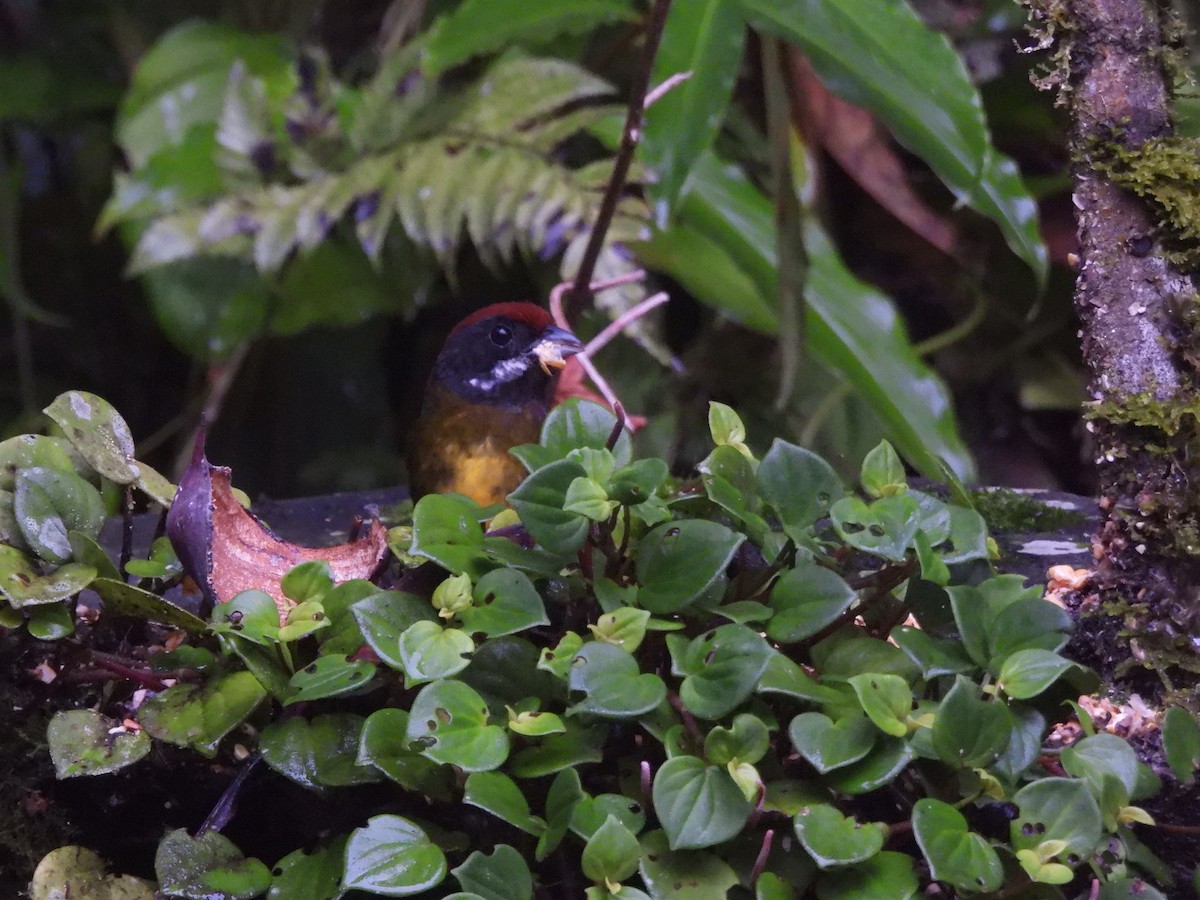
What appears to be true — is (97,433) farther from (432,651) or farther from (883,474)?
(883,474)

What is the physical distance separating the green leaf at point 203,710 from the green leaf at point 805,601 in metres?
0.34

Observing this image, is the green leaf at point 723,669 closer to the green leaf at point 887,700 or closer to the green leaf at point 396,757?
the green leaf at point 887,700

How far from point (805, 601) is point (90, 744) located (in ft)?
1.54

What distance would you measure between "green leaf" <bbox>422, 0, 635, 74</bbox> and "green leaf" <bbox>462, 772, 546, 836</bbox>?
132cm

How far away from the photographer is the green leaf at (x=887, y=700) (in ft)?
Result: 2.18

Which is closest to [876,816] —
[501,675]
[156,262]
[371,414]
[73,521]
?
[501,675]

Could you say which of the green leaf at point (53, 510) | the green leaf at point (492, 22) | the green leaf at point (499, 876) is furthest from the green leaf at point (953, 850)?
the green leaf at point (492, 22)

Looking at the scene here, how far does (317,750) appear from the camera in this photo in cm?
72

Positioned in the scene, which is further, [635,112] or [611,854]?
[635,112]

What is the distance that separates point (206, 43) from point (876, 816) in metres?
1.98

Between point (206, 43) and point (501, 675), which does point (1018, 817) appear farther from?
point (206, 43)

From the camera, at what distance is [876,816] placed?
2.47 feet

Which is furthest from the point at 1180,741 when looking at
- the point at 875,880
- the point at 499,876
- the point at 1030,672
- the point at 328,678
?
the point at 328,678

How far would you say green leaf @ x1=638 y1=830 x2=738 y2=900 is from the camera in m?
0.65
